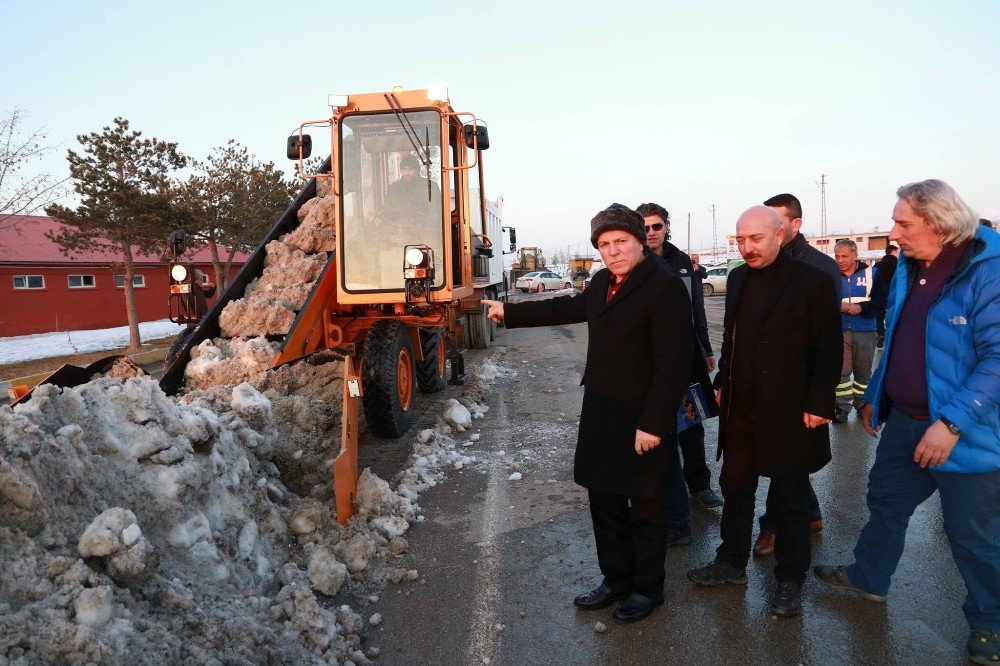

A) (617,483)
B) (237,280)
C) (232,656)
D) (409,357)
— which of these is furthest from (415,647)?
(237,280)

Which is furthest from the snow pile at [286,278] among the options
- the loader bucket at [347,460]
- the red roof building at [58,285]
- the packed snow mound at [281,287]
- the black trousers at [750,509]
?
the red roof building at [58,285]

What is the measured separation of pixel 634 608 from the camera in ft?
10.2

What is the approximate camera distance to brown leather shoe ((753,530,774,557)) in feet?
12.2

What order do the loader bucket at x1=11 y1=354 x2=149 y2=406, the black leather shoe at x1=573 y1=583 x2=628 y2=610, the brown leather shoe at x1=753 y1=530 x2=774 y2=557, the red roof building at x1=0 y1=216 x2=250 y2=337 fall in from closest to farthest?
the black leather shoe at x1=573 y1=583 x2=628 y2=610, the brown leather shoe at x1=753 y1=530 x2=774 y2=557, the loader bucket at x1=11 y1=354 x2=149 y2=406, the red roof building at x1=0 y1=216 x2=250 y2=337

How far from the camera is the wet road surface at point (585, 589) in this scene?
2854 millimetres

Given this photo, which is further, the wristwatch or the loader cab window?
the loader cab window

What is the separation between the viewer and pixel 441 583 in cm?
354

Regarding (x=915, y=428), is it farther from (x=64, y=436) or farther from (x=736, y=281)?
(x=64, y=436)

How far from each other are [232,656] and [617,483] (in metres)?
1.80

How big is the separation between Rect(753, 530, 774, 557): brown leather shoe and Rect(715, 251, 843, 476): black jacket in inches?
35.5

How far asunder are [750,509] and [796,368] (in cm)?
85

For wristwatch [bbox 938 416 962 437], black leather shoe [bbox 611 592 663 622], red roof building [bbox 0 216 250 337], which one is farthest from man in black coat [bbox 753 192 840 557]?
red roof building [bbox 0 216 250 337]

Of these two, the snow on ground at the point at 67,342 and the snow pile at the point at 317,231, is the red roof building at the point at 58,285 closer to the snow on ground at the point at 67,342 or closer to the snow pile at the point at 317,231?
the snow on ground at the point at 67,342

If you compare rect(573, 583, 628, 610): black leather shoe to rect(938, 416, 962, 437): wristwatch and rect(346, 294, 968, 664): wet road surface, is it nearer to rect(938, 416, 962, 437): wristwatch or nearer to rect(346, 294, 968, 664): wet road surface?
rect(346, 294, 968, 664): wet road surface
